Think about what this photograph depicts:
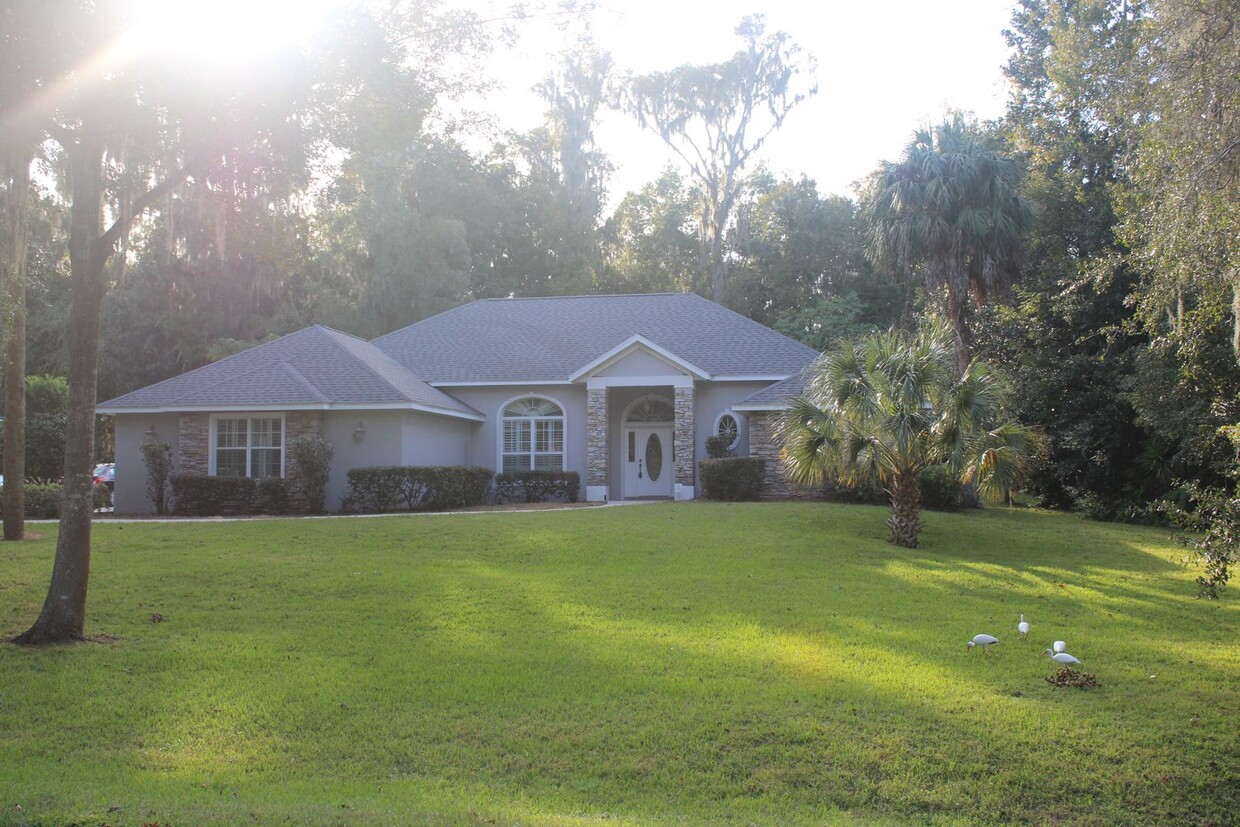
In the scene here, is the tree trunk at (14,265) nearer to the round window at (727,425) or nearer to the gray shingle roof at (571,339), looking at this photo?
the gray shingle roof at (571,339)

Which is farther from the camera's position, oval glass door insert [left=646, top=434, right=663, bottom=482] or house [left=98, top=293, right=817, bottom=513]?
oval glass door insert [left=646, top=434, right=663, bottom=482]

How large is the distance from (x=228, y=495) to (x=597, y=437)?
845 cm

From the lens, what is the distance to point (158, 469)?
876 inches

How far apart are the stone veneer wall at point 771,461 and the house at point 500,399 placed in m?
0.05

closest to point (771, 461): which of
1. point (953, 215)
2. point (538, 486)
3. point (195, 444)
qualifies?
point (538, 486)

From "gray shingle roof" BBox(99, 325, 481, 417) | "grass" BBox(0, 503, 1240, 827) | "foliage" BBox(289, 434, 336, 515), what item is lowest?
"grass" BBox(0, 503, 1240, 827)

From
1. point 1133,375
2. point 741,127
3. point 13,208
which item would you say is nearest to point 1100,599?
point 1133,375

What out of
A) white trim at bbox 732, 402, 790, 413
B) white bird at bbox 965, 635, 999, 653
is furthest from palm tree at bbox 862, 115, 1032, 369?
white bird at bbox 965, 635, 999, 653

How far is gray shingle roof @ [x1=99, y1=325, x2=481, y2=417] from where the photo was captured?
22250mm

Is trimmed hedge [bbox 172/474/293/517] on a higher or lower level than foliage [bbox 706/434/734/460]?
lower

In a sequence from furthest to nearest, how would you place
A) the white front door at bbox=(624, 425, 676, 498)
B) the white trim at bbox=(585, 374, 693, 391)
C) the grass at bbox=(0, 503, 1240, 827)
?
the white front door at bbox=(624, 425, 676, 498) < the white trim at bbox=(585, 374, 693, 391) < the grass at bbox=(0, 503, 1240, 827)

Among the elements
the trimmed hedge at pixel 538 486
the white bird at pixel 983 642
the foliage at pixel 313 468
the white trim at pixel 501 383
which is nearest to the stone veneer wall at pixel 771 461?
the trimmed hedge at pixel 538 486

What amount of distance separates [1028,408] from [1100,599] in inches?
527

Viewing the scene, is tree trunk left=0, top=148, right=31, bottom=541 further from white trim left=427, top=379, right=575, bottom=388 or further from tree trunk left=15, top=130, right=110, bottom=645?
white trim left=427, top=379, right=575, bottom=388
